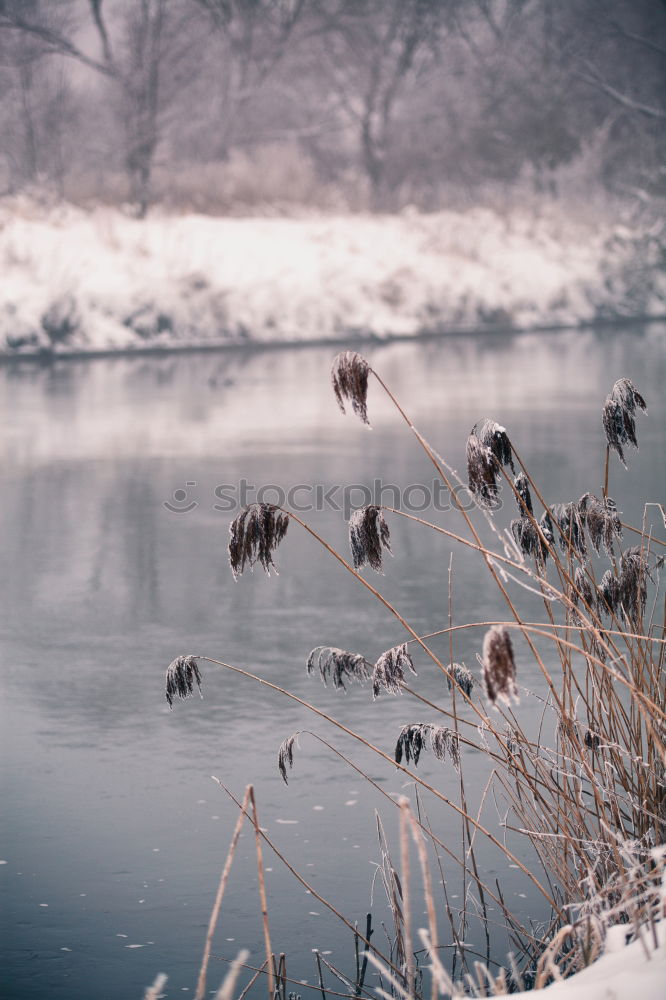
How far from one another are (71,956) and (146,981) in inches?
7.1

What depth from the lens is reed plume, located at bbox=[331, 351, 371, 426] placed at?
2184mm

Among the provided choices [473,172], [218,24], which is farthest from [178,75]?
[473,172]

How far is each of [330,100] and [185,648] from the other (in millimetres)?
22729

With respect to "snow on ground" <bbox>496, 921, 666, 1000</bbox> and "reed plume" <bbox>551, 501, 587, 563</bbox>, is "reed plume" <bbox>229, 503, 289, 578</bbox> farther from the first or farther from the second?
"snow on ground" <bbox>496, 921, 666, 1000</bbox>

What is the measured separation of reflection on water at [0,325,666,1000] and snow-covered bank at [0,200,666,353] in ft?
20.5

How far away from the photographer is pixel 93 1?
25344 mm

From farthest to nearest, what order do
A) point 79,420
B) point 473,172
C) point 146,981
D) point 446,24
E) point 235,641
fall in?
point 446,24 < point 473,172 < point 79,420 < point 235,641 < point 146,981

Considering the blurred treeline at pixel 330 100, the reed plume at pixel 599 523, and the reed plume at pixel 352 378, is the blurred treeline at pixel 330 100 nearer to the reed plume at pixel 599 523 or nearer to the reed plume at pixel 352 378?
the reed plume at pixel 599 523

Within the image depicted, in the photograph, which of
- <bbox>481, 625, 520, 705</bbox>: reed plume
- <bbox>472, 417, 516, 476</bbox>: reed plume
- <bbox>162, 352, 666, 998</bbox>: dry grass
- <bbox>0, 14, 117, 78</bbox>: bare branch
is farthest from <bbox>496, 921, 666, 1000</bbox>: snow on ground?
<bbox>0, 14, 117, 78</bbox>: bare branch

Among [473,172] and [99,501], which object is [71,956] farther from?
[473,172]

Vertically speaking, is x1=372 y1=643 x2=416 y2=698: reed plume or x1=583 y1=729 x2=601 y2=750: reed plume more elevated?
x1=372 y1=643 x2=416 y2=698: reed plume
